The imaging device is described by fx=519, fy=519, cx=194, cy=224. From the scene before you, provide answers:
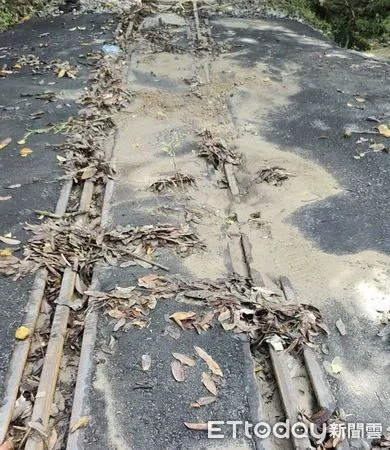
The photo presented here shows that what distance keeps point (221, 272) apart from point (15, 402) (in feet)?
6.88

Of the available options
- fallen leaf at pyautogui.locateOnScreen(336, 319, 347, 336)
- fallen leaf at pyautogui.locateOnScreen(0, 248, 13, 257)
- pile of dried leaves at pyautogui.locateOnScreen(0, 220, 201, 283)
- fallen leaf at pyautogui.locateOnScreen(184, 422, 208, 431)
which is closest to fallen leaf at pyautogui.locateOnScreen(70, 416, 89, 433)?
fallen leaf at pyautogui.locateOnScreen(184, 422, 208, 431)

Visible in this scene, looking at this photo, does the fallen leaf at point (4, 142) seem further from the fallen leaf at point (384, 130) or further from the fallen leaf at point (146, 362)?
the fallen leaf at point (384, 130)

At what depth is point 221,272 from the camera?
A: 4.84 m

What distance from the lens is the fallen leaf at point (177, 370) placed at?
12.5ft

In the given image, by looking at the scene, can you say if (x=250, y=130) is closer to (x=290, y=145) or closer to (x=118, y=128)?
(x=290, y=145)

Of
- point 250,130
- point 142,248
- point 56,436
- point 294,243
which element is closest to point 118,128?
point 250,130

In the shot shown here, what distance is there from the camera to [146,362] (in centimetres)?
391

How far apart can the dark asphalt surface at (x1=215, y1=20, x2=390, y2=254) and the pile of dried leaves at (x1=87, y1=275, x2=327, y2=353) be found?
1.14m

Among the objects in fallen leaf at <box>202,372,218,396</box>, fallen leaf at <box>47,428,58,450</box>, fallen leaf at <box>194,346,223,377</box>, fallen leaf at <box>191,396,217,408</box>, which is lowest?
fallen leaf at <box>47,428,58,450</box>

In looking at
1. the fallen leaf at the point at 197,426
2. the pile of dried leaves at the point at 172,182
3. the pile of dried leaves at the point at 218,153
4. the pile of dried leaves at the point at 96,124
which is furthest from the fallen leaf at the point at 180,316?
the pile of dried leaves at the point at 218,153

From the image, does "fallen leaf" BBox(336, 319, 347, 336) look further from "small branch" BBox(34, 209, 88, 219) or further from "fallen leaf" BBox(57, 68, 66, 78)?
"fallen leaf" BBox(57, 68, 66, 78)

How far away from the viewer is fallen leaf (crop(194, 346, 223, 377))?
12.6 feet

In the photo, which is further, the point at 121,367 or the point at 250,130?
the point at 250,130

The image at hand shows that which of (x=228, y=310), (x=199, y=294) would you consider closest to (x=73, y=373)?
(x=199, y=294)
